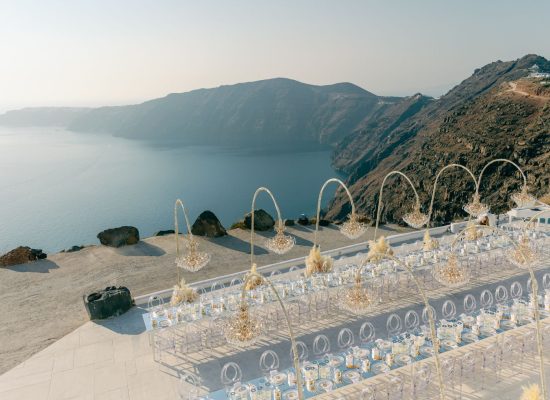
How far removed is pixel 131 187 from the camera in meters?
119

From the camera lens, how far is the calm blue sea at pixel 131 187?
85.3m

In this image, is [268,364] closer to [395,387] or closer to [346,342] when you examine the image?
[346,342]

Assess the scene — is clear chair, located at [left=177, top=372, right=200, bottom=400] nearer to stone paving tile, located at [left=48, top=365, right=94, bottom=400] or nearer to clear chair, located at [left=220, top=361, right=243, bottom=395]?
clear chair, located at [left=220, top=361, right=243, bottom=395]

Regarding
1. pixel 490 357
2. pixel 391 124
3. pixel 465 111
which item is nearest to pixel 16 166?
pixel 391 124

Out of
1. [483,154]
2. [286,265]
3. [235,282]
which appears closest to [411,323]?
[286,265]

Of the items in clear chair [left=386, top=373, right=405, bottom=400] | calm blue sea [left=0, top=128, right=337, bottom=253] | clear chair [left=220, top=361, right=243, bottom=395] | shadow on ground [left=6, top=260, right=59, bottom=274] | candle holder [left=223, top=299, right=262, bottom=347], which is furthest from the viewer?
calm blue sea [left=0, top=128, right=337, bottom=253]

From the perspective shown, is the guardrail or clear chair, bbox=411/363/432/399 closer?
clear chair, bbox=411/363/432/399

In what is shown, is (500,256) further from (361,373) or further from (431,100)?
(431,100)

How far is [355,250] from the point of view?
2047 cm

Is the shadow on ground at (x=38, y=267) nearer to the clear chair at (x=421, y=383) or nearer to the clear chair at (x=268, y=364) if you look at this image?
the clear chair at (x=268, y=364)

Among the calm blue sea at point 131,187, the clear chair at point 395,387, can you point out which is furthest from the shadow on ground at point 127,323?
the calm blue sea at point 131,187

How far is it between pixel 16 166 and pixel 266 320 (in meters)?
169

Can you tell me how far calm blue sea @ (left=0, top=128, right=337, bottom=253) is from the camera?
85.3 m

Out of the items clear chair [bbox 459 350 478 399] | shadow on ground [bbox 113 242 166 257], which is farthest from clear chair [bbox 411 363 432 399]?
shadow on ground [bbox 113 242 166 257]
